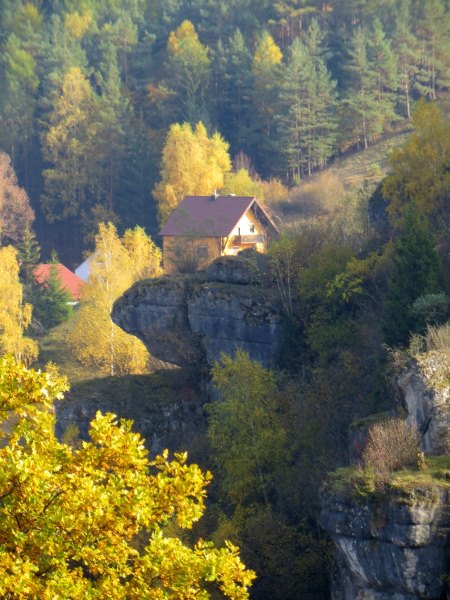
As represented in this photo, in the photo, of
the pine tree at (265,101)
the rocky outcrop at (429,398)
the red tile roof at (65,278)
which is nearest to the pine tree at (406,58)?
the pine tree at (265,101)

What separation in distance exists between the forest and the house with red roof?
2192 millimetres

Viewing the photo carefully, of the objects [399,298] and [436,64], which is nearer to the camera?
[399,298]

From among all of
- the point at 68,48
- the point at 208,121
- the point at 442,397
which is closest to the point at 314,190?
the point at 208,121

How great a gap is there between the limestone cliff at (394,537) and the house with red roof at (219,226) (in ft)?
82.0

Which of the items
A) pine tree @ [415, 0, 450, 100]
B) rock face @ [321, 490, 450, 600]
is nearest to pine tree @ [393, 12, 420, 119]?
pine tree @ [415, 0, 450, 100]

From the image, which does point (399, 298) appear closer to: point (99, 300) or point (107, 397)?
point (107, 397)

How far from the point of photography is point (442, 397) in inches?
798

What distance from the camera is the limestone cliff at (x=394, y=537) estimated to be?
1694 cm

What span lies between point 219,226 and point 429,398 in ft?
87.4

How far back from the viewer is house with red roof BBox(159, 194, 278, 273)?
44.2 m

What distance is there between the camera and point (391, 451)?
18.9 meters

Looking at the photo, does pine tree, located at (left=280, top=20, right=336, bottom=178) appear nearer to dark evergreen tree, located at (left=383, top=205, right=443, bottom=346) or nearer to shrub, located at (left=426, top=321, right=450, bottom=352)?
dark evergreen tree, located at (left=383, top=205, right=443, bottom=346)

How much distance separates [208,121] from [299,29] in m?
11.2

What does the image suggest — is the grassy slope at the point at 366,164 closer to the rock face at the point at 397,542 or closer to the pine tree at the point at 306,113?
the pine tree at the point at 306,113
